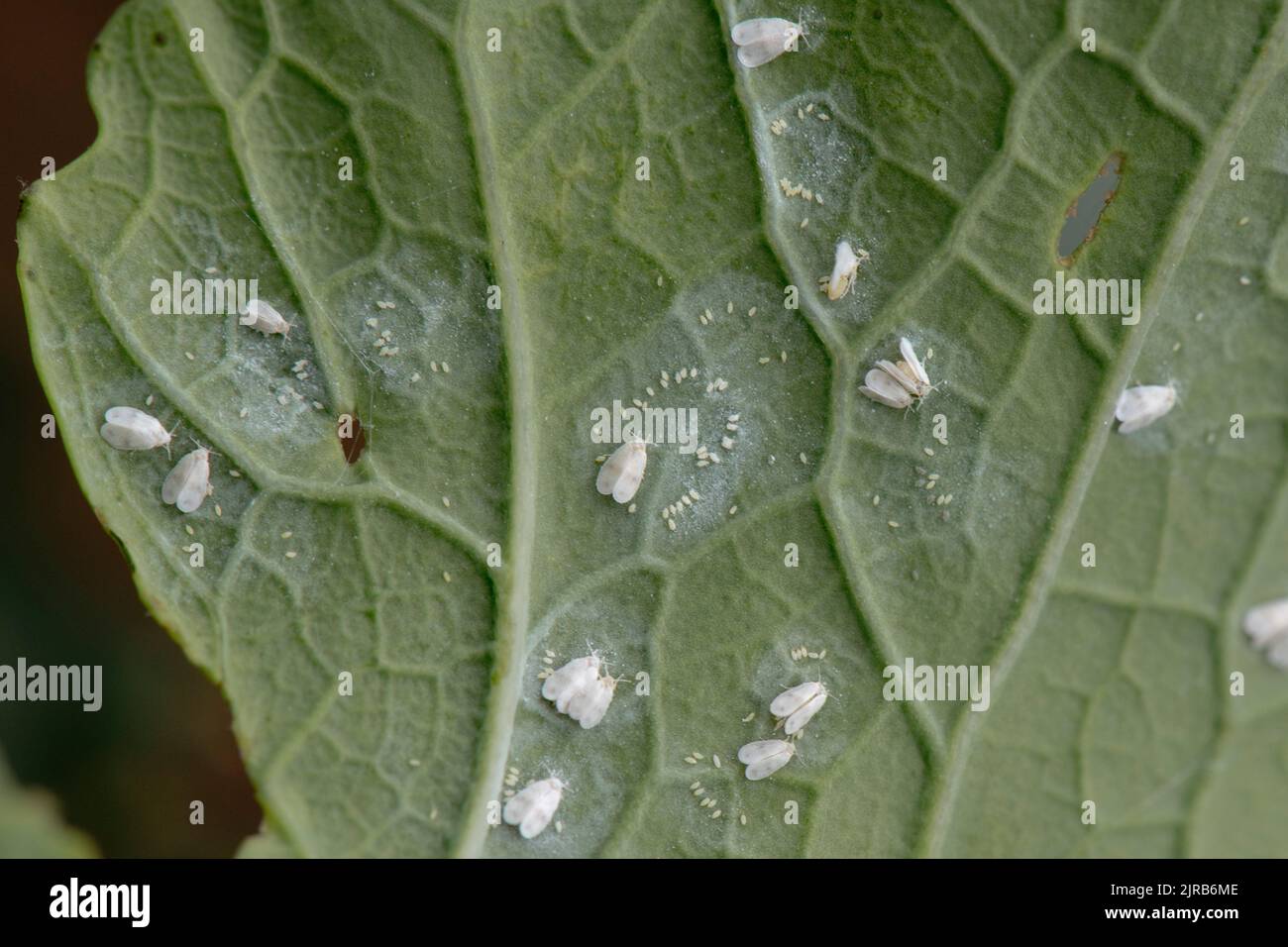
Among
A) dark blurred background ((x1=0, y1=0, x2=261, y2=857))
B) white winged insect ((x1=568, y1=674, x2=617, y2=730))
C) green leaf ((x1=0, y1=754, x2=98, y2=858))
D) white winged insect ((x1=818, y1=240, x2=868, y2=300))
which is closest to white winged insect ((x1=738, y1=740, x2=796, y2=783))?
white winged insect ((x1=568, y1=674, x2=617, y2=730))

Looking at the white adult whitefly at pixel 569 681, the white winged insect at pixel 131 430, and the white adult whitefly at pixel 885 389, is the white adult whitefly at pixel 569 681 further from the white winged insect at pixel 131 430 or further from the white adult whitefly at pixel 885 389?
the white winged insect at pixel 131 430

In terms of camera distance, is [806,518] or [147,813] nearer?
[806,518]

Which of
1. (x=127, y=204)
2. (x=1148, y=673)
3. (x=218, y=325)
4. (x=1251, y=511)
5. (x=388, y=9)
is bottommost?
(x=1148, y=673)

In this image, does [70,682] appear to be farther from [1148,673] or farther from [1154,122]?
[1154,122]

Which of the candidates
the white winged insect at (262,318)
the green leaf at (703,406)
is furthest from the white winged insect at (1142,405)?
the white winged insect at (262,318)

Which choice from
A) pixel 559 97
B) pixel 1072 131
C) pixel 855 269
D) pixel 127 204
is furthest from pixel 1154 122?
pixel 127 204

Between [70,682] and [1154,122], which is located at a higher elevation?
[1154,122]

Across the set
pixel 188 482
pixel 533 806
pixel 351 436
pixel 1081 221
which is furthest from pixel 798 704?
pixel 188 482

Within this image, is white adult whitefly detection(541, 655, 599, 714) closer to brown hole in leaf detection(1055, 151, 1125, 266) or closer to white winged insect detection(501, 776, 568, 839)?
white winged insect detection(501, 776, 568, 839)

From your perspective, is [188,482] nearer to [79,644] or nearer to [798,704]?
[79,644]
